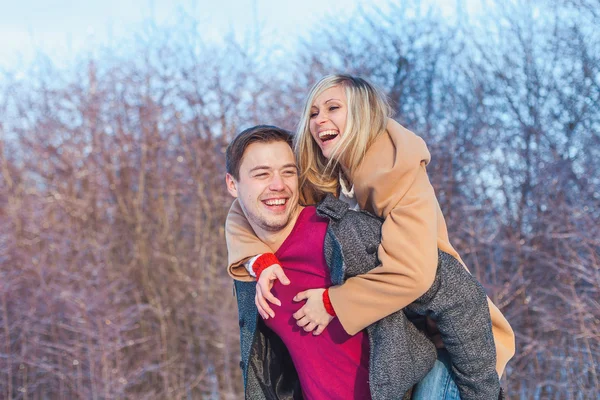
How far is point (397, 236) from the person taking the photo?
2109 millimetres

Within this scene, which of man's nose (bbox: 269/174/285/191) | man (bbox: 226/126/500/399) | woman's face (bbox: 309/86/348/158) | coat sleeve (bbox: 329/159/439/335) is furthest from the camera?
man's nose (bbox: 269/174/285/191)

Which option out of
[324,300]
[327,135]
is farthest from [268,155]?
[324,300]

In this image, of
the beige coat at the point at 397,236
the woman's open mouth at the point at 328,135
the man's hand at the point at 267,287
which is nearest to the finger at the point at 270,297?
the man's hand at the point at 267,287

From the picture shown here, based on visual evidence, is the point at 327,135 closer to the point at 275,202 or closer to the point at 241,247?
Result: the point at 275,202

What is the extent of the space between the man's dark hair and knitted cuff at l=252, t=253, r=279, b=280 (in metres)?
0.33

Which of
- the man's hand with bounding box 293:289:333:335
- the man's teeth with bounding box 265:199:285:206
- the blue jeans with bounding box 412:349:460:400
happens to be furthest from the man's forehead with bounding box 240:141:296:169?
the blue jeans with bounding box 412:349:460:400

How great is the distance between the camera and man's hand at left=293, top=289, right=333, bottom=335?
7.42 feet

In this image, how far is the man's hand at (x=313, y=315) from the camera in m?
2.26

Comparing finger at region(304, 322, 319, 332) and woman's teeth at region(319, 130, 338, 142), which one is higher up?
woman's teeth at region(319, 130, 338, 142)

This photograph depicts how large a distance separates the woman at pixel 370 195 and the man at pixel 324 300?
0.07 metres

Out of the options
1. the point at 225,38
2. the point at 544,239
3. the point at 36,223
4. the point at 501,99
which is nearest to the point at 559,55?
the point at 501,99

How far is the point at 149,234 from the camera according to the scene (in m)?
9.46

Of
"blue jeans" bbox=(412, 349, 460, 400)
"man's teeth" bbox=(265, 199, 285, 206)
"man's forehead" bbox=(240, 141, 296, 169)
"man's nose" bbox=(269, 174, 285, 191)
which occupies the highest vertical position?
"man's forehead" bbox=(240, 141, 296, 169)

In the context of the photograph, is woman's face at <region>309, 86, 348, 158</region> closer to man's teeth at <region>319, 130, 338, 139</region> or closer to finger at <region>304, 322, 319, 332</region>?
man's teeth at <region>319, 130, 338, 139</region>
